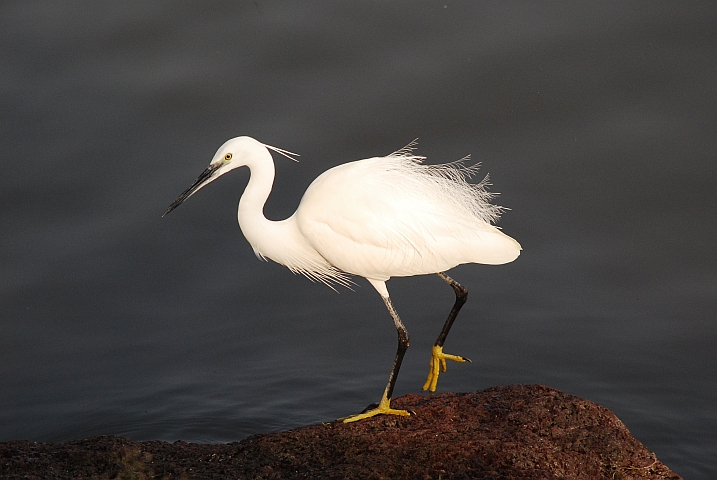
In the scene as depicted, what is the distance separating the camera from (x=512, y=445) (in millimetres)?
4258

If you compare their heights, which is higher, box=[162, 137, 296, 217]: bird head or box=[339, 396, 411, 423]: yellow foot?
box=[162, 137, 296, 217]: bird head

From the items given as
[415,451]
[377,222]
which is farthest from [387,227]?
[415,451]

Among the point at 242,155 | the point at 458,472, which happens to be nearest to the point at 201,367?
the point at 242,155

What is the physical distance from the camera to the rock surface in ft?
13.6

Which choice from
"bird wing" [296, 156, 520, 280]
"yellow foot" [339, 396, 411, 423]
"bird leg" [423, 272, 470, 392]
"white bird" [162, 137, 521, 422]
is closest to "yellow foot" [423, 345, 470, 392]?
"bird leg" [423, 272, 470, 392]

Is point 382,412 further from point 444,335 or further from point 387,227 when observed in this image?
point 387,227

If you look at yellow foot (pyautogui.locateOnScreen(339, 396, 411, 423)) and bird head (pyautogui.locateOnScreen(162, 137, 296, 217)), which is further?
bird head (pyautogui.locateOnScreen(162, 137, 296, 217))

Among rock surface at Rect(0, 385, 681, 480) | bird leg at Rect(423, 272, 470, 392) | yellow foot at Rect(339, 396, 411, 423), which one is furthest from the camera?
bird leg at Rect(423, 272, 470, 392)

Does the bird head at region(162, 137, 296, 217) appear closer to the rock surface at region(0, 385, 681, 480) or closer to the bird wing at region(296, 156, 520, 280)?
the bird wing at region(296, 156, 520, 280)

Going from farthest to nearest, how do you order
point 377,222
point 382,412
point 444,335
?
point 444,335 < point 377,222 < point 382,412

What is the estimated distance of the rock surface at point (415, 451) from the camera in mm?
4148

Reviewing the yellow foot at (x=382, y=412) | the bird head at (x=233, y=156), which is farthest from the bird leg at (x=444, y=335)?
the bird head at (x=233, y=156)

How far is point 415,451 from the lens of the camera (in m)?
4.31

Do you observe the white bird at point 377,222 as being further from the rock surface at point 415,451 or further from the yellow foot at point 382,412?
the rock surface at point 415,451
